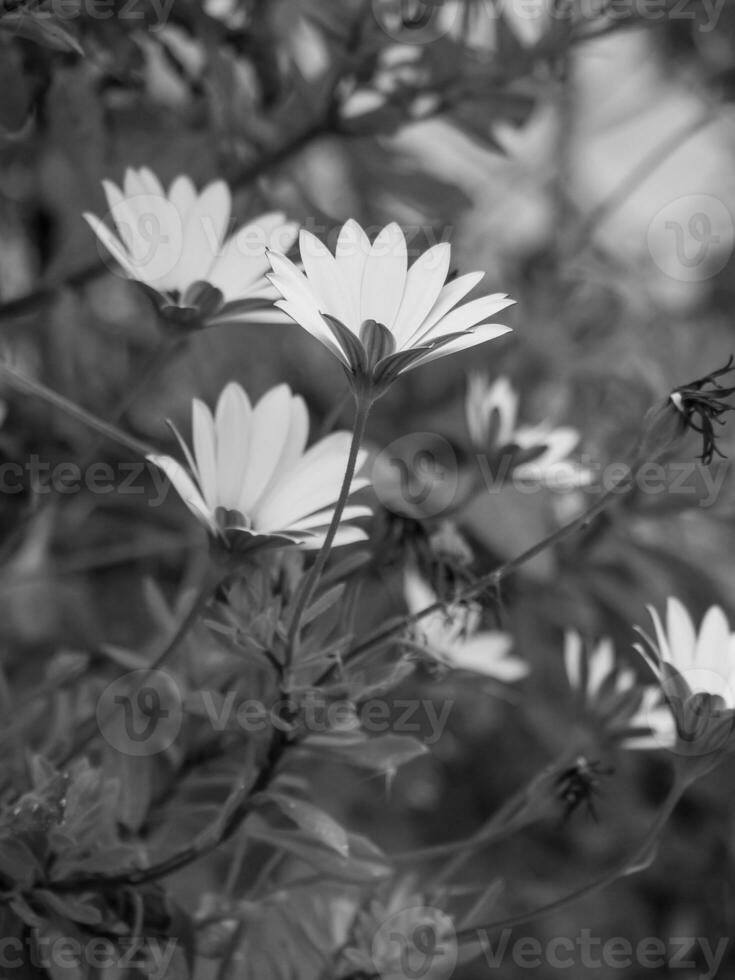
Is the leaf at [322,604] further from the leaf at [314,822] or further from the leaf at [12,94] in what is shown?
the leaf at [12,94]

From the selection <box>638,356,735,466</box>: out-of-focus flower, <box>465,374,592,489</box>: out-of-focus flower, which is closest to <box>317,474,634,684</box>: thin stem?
<box>638,356,735,466</box>: out-of-focus flower

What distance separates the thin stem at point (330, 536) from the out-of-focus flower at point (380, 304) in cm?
1

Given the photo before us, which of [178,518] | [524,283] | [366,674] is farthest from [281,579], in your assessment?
[524,283]

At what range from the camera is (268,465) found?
13.4 inches

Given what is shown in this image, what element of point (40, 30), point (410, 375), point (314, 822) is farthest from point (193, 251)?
point (410, 375)

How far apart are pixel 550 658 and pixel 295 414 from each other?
35 centimetres

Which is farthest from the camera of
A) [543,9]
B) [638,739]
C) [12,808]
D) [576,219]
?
[576,219]

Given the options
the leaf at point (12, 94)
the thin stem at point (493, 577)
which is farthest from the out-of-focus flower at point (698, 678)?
the leaf at point (12, 94)

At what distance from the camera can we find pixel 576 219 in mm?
897

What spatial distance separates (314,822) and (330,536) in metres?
0.09

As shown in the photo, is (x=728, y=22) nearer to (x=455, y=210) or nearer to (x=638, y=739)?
(x=455, y=210)

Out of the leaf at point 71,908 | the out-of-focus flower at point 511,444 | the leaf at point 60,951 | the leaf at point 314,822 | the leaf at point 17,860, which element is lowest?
the leaf at point 60,951

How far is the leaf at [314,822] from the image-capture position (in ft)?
1.05

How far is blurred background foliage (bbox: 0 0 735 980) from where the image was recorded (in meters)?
0.51
